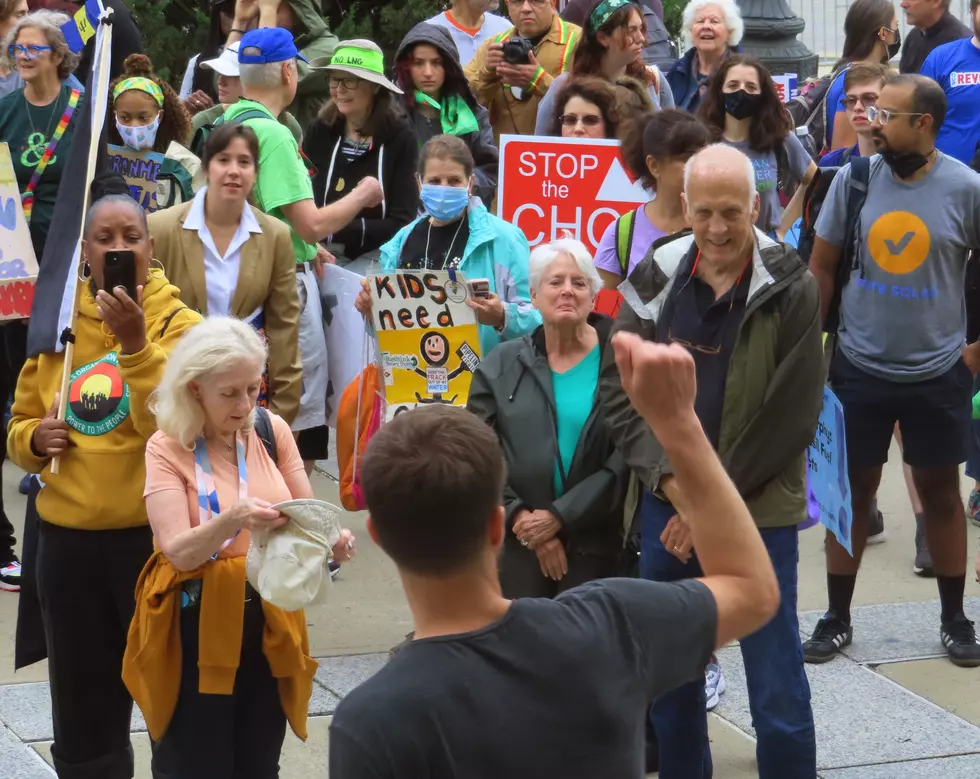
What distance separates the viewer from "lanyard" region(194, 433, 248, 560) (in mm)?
3746

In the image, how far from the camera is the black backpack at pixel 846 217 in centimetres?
554

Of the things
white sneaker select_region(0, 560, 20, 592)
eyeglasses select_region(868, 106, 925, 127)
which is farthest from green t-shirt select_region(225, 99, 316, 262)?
eyeglasses select_region(868, 106, 925, 127)

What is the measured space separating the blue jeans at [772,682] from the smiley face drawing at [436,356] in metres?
1.43

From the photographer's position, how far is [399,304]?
5645 millimetres

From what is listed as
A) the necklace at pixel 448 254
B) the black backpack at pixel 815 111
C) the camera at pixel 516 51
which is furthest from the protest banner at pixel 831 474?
the black backpack at pixel 815 111

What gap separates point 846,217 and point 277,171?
2.33m

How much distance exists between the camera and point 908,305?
5.50 meters

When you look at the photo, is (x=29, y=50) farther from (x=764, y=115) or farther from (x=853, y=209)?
(x=853, y=209)

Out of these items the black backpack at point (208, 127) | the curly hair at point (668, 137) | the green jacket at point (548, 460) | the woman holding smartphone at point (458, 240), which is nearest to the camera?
the green jacket at point (548, 460)

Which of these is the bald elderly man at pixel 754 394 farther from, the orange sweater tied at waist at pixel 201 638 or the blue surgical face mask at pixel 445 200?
the blue surgical face mask at pixel 445 200

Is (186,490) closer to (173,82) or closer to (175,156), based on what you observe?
(175,156)

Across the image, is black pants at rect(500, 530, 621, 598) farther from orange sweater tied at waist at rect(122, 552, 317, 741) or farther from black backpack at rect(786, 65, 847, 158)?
black backpack at rect(786, 65, 847, 158)

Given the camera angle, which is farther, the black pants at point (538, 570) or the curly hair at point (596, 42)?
the curly hair at point (596, 42)

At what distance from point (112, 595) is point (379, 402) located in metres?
1.83
